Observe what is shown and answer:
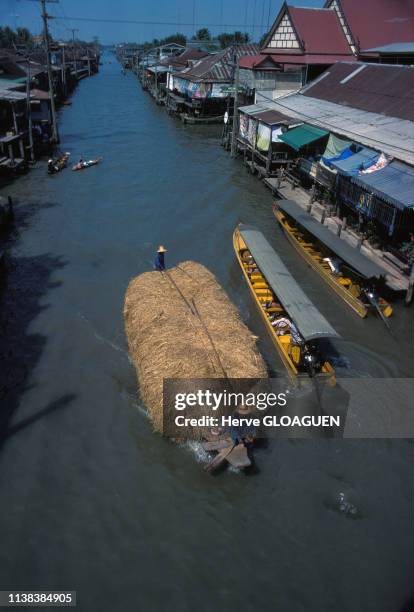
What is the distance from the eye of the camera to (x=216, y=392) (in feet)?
36.9

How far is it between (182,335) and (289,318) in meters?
4.86

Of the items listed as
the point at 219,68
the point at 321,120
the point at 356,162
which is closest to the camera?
the point at 356,162

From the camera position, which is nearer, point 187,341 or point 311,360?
point 187,341

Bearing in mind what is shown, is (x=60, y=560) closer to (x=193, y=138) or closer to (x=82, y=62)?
(x=193, y=138)

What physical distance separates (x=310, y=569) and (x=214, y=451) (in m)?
3.19

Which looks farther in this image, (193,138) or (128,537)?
(193,138)

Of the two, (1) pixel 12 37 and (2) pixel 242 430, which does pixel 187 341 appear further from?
(1) pixel 12 37

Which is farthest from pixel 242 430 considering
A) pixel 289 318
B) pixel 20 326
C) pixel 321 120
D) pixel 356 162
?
pixel 321 120

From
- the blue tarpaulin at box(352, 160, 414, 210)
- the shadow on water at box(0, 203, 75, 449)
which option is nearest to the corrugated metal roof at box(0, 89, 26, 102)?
the shadow on water at box(0, 203, 75, 449)

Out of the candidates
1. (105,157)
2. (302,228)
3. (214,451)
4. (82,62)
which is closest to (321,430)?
(214,451)

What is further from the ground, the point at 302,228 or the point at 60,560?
the point at 302,228

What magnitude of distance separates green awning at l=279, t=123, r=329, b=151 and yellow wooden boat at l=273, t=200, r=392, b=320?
20.8ft

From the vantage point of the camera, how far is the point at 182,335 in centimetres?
1277

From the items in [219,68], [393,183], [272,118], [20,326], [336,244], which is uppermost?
[219,68]
